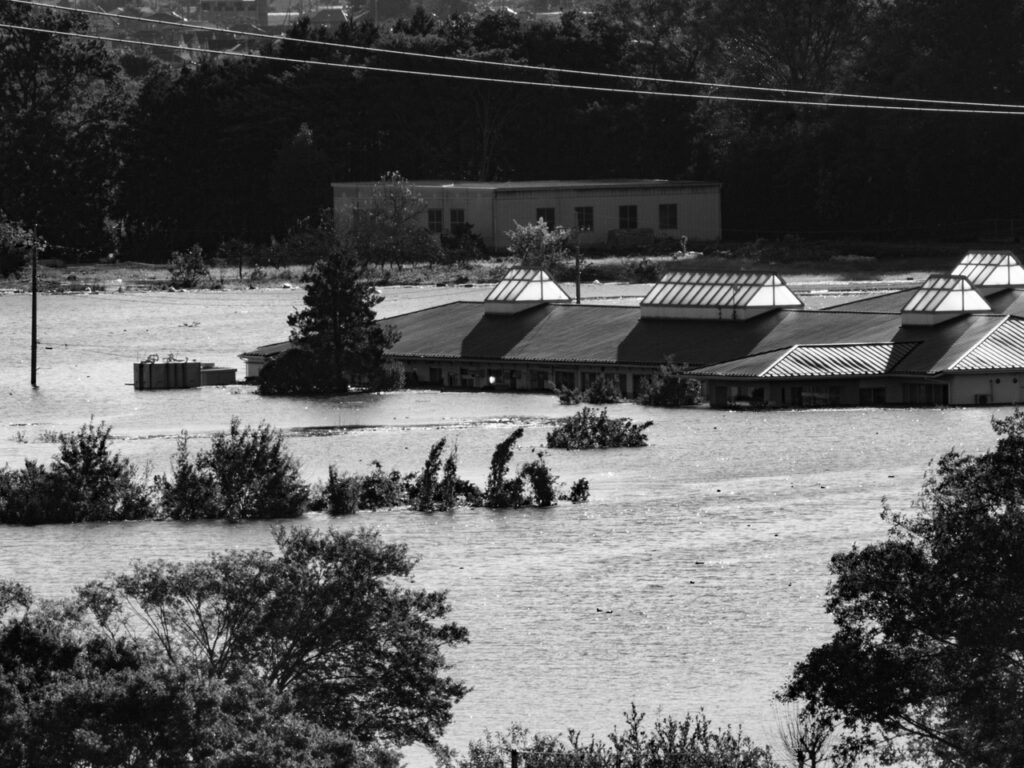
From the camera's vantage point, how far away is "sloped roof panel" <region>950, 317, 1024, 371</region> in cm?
6775

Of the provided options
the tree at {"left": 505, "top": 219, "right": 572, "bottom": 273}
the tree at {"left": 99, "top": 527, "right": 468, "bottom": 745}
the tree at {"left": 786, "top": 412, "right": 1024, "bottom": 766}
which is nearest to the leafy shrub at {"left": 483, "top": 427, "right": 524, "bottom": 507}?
the tree at {"left": 99, "top": 527, "right": 468, "bottom": 745}

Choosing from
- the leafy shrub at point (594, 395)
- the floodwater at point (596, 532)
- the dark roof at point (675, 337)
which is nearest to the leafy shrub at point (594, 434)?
the floodwater at point (596, 532)

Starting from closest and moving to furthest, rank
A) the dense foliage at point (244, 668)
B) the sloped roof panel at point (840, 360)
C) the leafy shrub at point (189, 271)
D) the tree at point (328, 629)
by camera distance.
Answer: the dense foliage at point (244, 668), the tree at point (328, 629), the sloped roof panel at point (840, 360), the leafy shrub at point (189, 271)

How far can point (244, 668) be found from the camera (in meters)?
25.1

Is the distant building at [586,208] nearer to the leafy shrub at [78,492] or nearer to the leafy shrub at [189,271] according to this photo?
the leafy shrub at [189,271]

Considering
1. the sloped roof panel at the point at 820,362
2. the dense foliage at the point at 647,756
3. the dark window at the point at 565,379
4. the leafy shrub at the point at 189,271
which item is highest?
the leafy shrub at the point at 189,271

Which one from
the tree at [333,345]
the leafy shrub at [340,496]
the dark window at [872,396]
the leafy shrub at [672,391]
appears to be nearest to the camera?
the leafy shrub at [340,496]

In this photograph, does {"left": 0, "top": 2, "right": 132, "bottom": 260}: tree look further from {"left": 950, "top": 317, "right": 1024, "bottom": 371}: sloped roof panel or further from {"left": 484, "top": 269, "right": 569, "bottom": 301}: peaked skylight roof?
{"left": 950, "top": 317, "right": 1024, "bottom": 371}: sloped roof panel

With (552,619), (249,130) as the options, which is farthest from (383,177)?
(552,619)

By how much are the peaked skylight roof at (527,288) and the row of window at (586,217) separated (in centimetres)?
3723

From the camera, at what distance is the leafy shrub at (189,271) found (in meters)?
118

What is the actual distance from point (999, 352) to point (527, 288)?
20614 mm

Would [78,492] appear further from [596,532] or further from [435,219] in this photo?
[435,219]

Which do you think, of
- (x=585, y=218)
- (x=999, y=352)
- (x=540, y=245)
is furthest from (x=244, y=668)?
(x=585, y=218)
